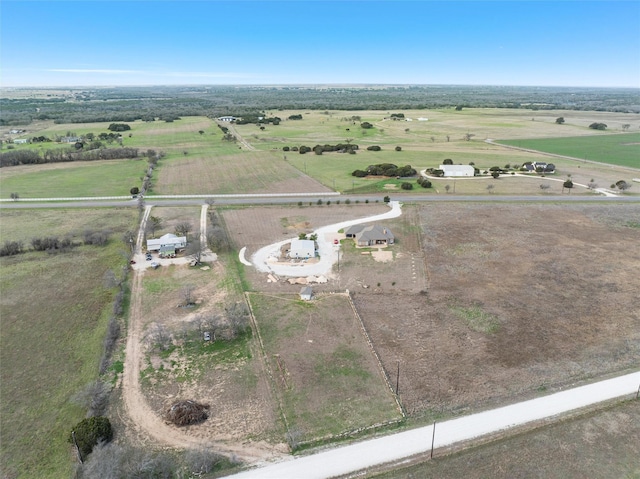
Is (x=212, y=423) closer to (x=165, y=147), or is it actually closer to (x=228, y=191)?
(x=228, y=191)

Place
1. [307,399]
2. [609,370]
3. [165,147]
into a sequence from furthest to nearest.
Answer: [165,147]
[609,370]
[307,399]

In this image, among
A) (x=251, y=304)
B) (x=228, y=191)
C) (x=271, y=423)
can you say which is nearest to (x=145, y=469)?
(x=271, y=423)

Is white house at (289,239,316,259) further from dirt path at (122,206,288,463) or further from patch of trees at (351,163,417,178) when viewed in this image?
patch of trees at (351,163,417,178)

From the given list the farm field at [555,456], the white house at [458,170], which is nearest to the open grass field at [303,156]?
the white house at [458,170]

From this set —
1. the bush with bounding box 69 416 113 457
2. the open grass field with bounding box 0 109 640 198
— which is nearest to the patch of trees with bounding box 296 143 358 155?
the open grass field with bounding box 0 109 640 198

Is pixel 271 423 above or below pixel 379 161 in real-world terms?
below

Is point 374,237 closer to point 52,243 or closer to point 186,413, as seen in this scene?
point 186,413
